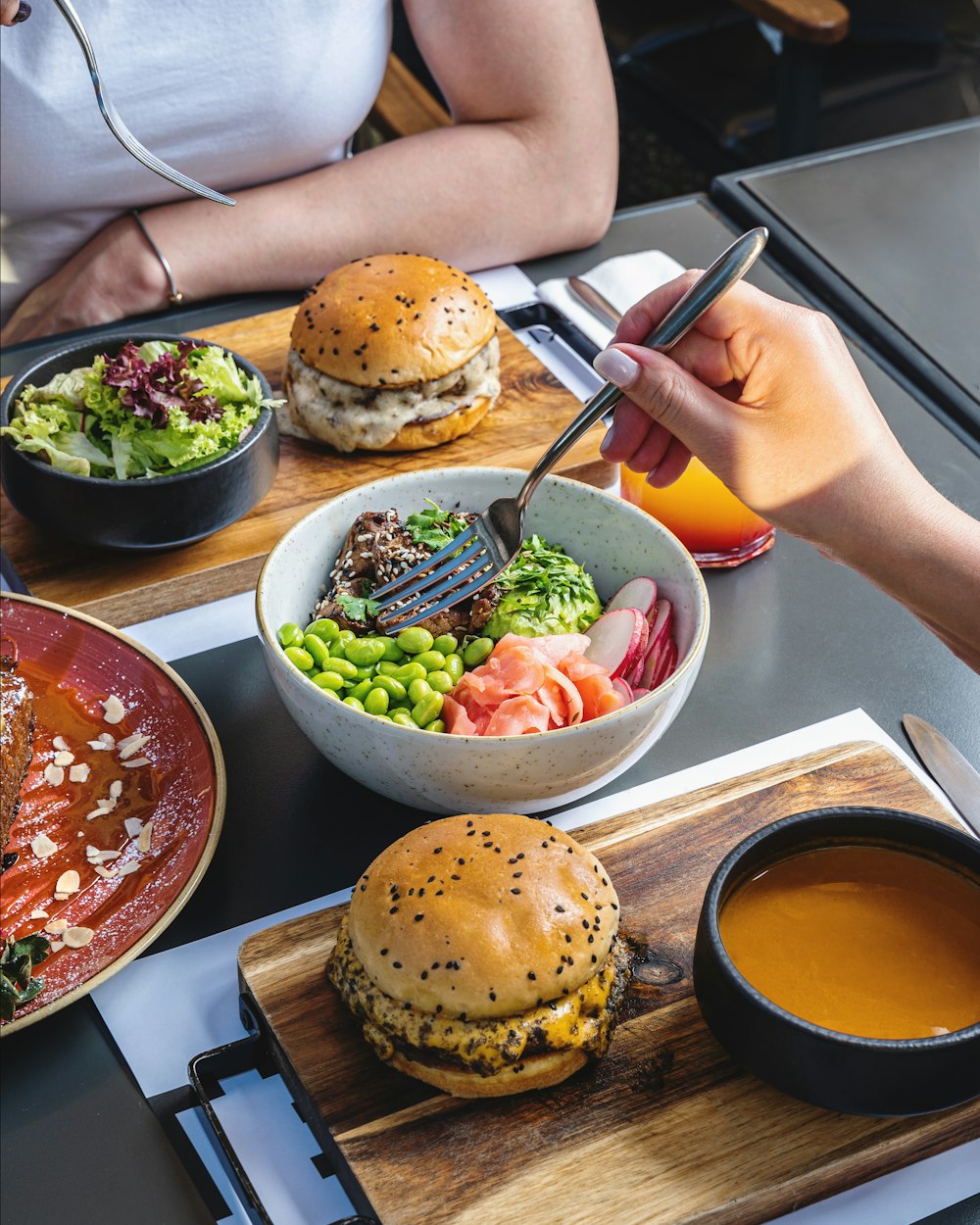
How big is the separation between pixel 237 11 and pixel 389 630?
4.10 ft

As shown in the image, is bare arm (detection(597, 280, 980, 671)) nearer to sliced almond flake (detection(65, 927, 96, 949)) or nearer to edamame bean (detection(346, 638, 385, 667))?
edamame bean (detection(346, 638, 385, 667))

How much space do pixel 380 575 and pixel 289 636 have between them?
135 mm

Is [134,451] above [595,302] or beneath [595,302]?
above

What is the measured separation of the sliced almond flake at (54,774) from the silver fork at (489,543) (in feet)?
1.13

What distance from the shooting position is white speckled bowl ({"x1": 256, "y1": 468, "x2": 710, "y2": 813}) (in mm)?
1098

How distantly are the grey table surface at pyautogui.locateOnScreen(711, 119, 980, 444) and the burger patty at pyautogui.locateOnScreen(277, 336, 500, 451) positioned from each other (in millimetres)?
638

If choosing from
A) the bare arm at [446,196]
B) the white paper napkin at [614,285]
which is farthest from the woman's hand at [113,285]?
the white paper napkin at [614,285]

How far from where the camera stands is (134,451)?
150 centimetres

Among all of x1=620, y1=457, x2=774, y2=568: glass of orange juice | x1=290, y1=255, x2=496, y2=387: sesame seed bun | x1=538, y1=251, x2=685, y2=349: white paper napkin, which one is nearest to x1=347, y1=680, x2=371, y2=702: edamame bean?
x1=620, y1=457, x2=774, y2=568: glass of orange juice

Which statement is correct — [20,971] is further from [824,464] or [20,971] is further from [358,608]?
[824,464]

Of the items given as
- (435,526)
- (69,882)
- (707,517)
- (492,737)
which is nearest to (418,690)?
(492,737)

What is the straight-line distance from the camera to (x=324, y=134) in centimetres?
218

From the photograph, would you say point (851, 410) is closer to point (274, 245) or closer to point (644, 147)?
point (274, 245)

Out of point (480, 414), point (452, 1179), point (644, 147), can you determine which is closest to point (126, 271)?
point (480, 414)
